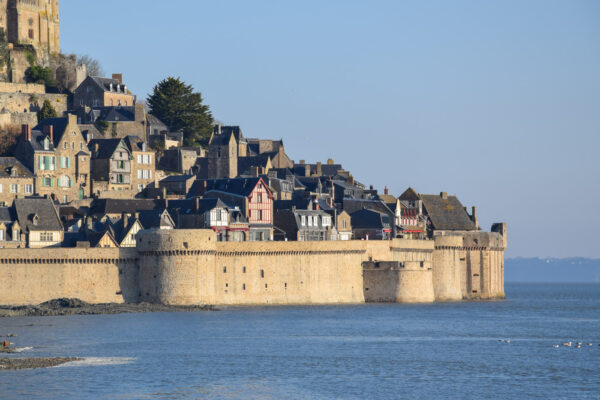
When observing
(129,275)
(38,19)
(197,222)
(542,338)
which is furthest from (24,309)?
(38,19)

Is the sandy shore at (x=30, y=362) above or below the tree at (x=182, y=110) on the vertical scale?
below

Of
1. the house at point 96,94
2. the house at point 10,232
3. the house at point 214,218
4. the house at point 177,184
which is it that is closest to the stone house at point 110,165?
the house at point 177,184

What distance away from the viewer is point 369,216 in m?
90.6

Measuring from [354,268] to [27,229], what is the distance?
66.9 ft

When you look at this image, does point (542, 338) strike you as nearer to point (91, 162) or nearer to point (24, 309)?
point (24, 309)

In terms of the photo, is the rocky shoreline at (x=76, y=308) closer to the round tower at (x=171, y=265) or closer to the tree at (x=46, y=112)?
the round tower at (x=171, y=265)

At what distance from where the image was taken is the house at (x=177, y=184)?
297 feet

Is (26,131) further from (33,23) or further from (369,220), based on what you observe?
(369,220)

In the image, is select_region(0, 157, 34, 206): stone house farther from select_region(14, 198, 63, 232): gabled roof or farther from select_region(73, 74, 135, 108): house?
select_region(73, 74, 135, 108): house

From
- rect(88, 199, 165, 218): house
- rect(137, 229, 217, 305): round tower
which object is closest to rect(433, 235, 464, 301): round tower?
rect(88, 199, 165, 218): house

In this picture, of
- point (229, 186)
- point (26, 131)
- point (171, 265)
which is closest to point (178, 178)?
point (229, 186)

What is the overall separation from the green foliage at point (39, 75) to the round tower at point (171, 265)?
3242 cm

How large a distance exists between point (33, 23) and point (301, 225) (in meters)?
31.9

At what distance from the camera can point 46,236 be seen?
75.2m
